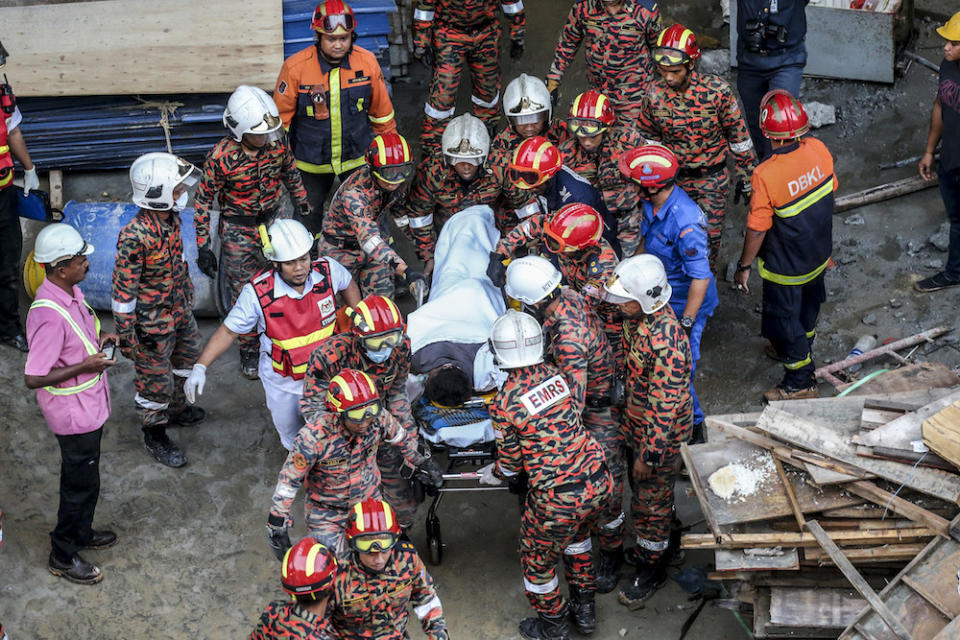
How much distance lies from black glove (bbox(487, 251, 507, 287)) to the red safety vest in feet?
3.74

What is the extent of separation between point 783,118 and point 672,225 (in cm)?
92

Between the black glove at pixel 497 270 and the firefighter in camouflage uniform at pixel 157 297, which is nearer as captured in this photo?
the firefighter in camouflage uniform at pixel 157 297

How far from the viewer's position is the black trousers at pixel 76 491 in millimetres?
6402

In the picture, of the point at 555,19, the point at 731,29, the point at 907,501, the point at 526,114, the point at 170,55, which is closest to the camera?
the point at 907,501

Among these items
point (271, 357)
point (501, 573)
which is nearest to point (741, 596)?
point (501, 573)

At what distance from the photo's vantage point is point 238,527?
7.11 meters

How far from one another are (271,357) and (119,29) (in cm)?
398

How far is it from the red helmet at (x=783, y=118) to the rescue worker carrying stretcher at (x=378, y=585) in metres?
3.40

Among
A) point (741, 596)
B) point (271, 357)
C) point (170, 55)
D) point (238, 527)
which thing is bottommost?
point (238, 527)

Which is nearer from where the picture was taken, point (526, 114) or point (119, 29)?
point (526, 114)

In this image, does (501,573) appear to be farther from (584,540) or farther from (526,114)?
(526,114)

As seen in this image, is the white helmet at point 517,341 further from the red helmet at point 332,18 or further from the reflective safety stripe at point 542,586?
the red helmet at point 332,18

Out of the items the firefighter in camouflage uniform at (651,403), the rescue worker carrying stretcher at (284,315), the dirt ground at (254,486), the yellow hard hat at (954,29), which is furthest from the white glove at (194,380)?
the yellow hard hat at (954,29)

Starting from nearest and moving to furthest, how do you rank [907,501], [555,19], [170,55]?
[907,501] → [170,55] → [555,19]
